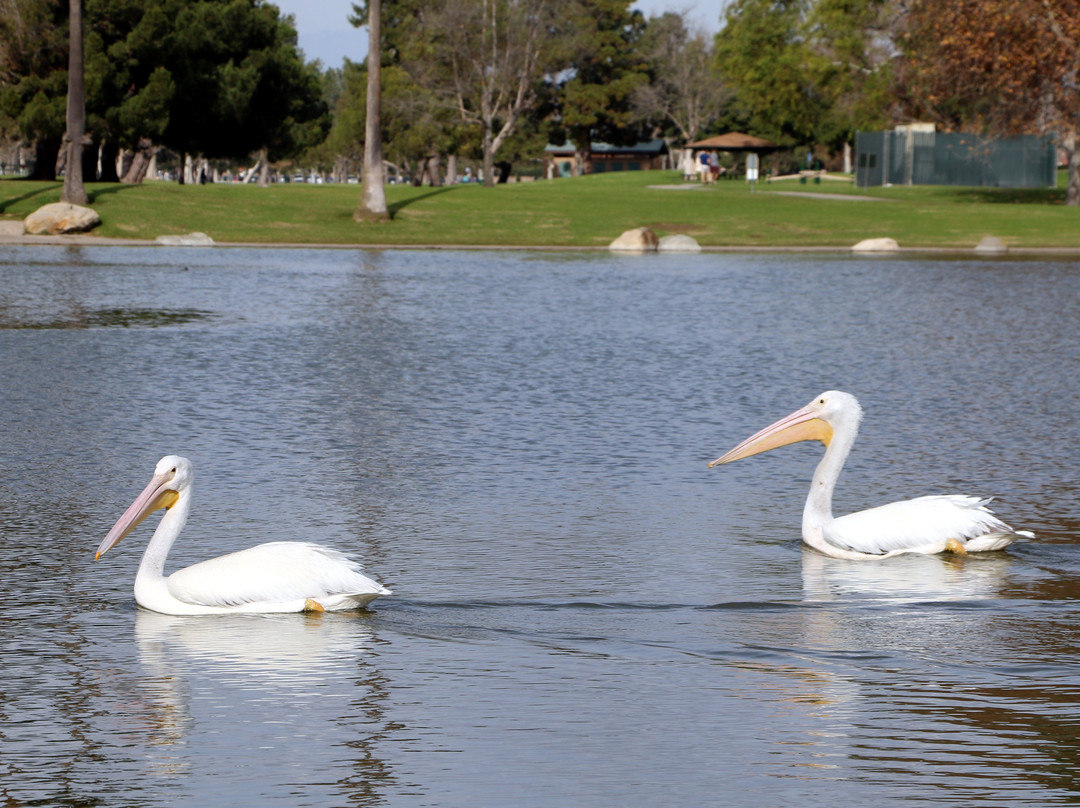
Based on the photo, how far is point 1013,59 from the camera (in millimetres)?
44250

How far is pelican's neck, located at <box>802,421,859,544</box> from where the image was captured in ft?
25.8

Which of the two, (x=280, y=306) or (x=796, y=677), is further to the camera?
(x=280, y=306)

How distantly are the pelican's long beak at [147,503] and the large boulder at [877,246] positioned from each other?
113 feet

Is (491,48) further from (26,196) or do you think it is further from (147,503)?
(147,503)

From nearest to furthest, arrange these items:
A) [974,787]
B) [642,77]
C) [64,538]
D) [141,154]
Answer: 1. [974,787]
2. [64,538]
3. [141,154]
4. [642,77]

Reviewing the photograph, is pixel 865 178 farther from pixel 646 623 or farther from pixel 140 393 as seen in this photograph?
pixel 646 623

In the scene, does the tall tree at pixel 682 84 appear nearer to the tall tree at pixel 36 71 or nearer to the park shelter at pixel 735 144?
the park shelter at pixel 735 144

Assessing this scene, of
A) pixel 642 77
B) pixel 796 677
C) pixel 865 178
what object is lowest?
pixel 796 677

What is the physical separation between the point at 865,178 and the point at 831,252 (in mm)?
26100

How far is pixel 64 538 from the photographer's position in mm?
7930

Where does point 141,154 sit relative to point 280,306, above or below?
above

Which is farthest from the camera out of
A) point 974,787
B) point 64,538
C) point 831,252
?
point 831,252

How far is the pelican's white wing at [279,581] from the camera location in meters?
6.33

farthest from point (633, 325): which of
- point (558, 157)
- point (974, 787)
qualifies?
point (558, 157)
